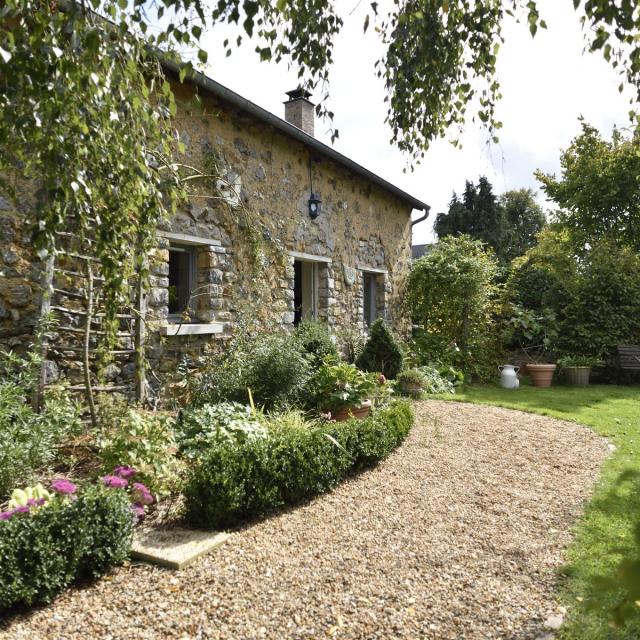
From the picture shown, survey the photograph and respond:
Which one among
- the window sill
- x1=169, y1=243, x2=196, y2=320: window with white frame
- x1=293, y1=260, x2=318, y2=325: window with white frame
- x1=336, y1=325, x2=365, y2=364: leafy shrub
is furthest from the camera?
x1=336, y1=325, x2=365, y2=364: leafy shrub

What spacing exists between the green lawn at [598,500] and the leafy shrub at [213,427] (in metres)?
2.33

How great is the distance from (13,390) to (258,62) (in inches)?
110

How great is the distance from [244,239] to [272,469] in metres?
3.89

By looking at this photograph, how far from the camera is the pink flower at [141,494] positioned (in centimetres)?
323

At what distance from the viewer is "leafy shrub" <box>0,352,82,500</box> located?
10.9 feet

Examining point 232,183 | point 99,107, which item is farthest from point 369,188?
point 99,107

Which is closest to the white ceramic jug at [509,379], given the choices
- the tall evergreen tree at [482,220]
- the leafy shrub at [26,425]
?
the leafy shrub at [26,425]

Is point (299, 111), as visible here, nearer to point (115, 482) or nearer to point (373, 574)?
point (115, 482)

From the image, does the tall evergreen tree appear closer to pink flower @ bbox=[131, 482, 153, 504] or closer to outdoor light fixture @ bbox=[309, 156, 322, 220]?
outdoor light fixture @ bbox=[309, 156, 322, 220]

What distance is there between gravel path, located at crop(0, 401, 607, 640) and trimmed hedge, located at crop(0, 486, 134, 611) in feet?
0.32

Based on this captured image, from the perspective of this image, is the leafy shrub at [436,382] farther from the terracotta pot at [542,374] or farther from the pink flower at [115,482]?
the pink flower at [115,482]

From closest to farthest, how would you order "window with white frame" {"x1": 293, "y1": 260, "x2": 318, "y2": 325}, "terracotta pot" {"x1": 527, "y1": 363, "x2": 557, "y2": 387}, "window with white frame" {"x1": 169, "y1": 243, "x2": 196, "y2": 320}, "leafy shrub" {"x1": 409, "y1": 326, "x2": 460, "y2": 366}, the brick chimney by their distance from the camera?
"window with white frame" {"x1": 169, "y1": 243, "x2": 196, "y2": 320} < "window with white frame" {"x1": 293, "y1": 260, "x2": 318, "y2": 325} < the brick chimney < "terracotta pot" {"x1": 527, "y1": 363, "x2": 557, "y2": 387} < "leafy shrub" {"x1": 409, "y1": 326, "x2": 460, "y2": 366}

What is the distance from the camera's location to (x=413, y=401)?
7.61 metres

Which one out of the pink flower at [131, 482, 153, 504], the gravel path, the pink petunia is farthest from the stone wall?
the gravel path
